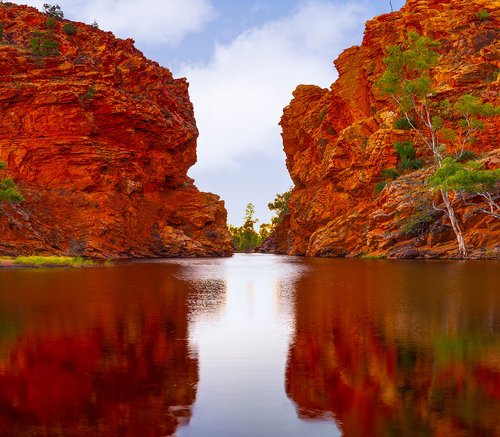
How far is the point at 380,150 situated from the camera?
82375 mm

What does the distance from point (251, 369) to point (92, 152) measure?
79.5 m

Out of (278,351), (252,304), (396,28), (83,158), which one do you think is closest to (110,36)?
(83,158)

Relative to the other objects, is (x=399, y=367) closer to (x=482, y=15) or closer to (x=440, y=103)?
(x=440, y=103)

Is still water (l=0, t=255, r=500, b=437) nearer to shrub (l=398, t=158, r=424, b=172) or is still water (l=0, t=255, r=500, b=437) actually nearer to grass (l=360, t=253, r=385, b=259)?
grass (l=360, t=253, r=385, b=259)

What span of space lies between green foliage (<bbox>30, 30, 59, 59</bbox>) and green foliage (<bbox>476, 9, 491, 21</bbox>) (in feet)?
220

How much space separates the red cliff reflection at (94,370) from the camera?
257 inches

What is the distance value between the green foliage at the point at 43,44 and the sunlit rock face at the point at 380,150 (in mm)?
49423

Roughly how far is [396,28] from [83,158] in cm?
5715

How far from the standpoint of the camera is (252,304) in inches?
769

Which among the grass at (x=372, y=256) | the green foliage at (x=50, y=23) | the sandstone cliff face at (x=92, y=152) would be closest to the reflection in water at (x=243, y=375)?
Answer: the grass at (x=372, y=256)

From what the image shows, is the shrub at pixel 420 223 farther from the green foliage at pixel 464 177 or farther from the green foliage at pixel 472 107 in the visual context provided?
the green foliage at pixel 472 107

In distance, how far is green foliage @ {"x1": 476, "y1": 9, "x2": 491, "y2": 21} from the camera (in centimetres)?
8312

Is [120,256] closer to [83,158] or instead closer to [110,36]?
[83,158]

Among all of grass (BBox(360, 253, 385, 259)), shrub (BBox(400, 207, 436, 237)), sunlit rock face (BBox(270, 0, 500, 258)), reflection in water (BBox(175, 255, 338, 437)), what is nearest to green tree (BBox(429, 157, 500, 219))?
sunlit rock face (BBox(270, 0, 500, 258))
